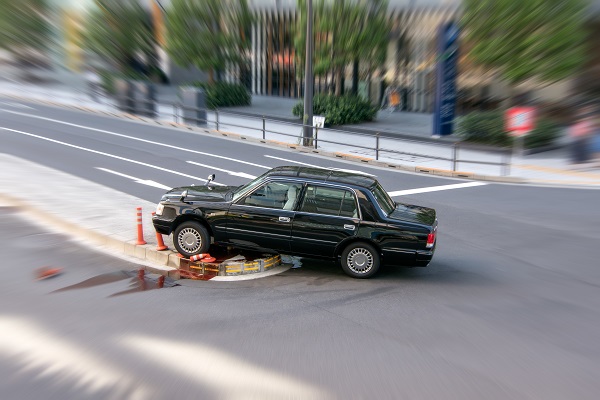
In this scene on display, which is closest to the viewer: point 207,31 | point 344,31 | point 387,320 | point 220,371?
point 220,371

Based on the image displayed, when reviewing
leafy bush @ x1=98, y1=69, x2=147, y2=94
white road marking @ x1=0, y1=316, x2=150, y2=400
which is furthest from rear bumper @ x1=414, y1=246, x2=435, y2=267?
leafy bush @ x1=98, y1=69, x2=147, y2=94

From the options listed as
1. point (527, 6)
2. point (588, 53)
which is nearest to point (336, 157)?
point (527, 6)

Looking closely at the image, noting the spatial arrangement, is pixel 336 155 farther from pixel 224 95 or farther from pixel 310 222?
pixel 224 95

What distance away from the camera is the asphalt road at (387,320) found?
21.5ft

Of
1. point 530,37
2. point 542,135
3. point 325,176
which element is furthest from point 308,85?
point 325,176

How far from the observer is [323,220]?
9883 millimetres

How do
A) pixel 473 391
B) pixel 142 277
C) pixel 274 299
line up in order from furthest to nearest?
pixel 142 277 < pixel 274 299 < pixel 473 391

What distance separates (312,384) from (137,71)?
36.2m

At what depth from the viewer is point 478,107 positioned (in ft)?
93.0

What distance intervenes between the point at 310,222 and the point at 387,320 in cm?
226

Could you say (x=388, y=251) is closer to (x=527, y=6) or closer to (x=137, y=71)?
(x=527, y=6)

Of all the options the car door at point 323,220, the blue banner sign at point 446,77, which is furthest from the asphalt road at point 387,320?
the blue banner sign at point 446,77

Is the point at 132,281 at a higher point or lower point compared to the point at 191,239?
lower

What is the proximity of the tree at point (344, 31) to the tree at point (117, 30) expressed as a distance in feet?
39.3
